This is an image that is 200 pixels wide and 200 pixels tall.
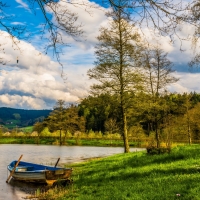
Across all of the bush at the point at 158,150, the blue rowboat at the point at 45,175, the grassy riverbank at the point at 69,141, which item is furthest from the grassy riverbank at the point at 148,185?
the grassy riverbank at the point at 69,141

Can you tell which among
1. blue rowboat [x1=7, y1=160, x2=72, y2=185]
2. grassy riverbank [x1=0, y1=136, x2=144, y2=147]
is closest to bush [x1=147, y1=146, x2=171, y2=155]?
blue rowboat [x1=7, y1=160, x2=72, y2=185]

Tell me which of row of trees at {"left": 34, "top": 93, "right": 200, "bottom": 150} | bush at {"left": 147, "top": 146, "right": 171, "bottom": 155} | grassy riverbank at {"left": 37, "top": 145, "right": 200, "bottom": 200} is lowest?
grassy riverbank at {"left": 37, "top": 145, "right": 200, "bottom": 200}

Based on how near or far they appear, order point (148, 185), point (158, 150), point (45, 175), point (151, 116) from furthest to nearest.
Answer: point (151, 116), point (158, 150), point (45, 175), point (148, 185)

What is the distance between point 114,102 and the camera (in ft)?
83.3

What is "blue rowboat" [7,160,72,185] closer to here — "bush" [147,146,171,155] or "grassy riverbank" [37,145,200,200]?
"grassy riverbank" [37,145,200,200]

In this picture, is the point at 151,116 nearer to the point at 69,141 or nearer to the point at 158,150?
the point at 158,150

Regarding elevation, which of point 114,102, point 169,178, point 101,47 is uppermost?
point 101,47

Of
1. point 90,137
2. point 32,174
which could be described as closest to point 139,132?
point 90,137

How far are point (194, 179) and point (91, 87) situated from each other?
16.5m

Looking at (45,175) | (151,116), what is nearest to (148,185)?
(45,175)

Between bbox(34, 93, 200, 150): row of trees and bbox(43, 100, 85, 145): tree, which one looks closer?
bbox(34, 93, 200, 150): row of trees

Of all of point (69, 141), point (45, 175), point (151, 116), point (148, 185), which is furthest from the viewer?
point (69, 141)

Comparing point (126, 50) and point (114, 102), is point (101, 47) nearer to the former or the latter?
point (126, 50)

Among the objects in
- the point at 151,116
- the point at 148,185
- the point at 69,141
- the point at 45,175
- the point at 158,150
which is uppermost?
the point at 151,116
